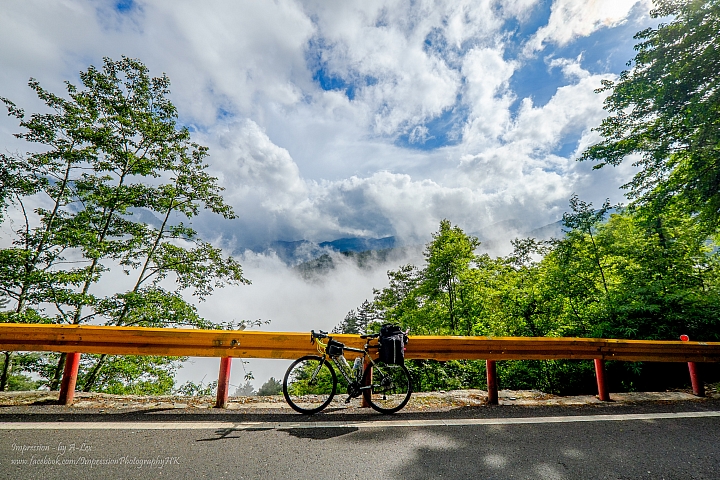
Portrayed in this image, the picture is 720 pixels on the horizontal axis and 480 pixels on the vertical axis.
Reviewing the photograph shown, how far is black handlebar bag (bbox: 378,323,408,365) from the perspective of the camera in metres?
4.32

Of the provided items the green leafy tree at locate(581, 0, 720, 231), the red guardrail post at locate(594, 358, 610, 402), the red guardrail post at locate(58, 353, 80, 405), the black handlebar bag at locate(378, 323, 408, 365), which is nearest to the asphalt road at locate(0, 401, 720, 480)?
the red guardrail post at locate(58, 353, 80, 405)

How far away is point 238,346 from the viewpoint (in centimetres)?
444

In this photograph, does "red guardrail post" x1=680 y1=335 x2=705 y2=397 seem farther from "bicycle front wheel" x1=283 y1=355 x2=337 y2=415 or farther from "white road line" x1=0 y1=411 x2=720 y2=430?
"bicycle front wheel" x1=283 y1=355 x2=337 y2=415

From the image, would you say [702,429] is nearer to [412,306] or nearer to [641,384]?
[641,384]

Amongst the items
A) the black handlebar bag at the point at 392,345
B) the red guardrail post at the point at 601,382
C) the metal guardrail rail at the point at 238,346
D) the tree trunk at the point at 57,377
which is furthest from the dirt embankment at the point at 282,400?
the tree trunk at the point at 57,377

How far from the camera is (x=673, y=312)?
27.9 feet

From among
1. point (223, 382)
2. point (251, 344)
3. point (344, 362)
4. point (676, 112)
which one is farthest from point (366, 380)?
point (676, 112)

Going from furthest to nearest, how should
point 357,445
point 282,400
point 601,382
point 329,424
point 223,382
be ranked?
point 601,382
point 282,400
point 223,382
point 329,424
point 357,445

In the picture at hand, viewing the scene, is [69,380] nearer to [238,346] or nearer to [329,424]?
[238,346]

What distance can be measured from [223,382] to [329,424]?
5.71 ft

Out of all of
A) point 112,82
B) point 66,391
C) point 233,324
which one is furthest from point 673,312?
point 112,82

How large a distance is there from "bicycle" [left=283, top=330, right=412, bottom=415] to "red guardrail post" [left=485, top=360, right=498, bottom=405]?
137 cm

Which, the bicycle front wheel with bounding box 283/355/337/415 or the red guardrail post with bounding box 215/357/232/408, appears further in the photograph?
the red guardrail post with bounding box 215/357/232/408

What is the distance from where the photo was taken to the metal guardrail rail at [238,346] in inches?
166
